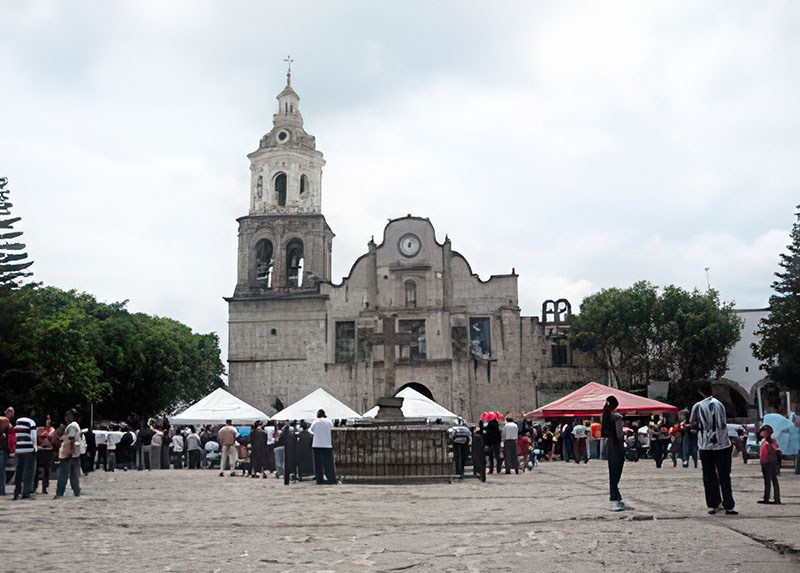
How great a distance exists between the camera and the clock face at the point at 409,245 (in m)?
39.6

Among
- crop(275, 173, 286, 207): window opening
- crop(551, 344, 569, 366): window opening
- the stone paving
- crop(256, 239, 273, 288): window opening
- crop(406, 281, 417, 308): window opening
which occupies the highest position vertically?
crop(275, 173, 286, 207): window opening

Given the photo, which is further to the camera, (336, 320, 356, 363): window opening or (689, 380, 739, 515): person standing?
(336, 320, 356, 363): window opening

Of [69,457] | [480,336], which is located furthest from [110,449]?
[480,336]

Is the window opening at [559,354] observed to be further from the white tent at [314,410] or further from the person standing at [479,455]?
the person standing at [479,455]

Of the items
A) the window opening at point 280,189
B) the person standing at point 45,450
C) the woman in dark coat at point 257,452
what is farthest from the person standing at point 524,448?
the window opening at point 280,189

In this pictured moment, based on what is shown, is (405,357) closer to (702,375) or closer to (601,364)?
(601,364)

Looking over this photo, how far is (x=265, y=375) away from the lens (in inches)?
1564

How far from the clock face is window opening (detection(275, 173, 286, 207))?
6.29 m

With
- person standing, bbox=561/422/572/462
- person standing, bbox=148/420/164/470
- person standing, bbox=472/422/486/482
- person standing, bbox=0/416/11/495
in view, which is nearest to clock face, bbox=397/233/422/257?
person standing, bbox=561/422/572/462

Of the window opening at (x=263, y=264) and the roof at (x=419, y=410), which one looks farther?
the window opening at (x=263, y=264)

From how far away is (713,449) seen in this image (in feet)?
28.1

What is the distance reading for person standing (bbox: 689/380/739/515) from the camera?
27.6 ft

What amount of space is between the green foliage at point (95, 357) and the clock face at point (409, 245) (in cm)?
1248

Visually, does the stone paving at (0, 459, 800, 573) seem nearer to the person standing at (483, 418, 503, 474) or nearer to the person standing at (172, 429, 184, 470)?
the person standing at (483, 418, 503, 474)
